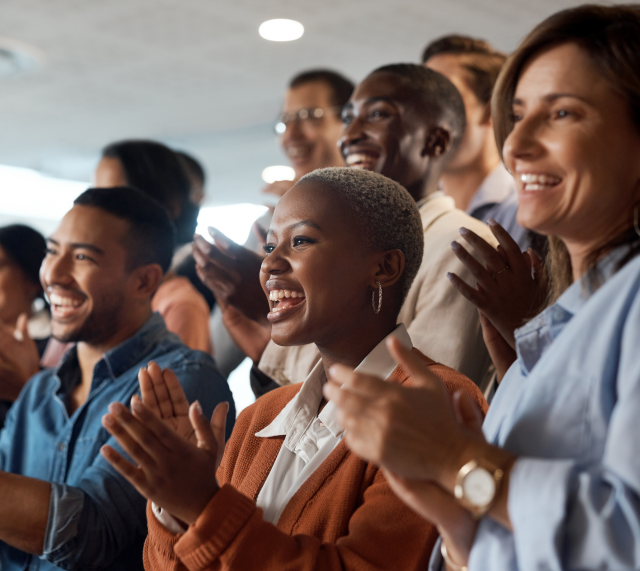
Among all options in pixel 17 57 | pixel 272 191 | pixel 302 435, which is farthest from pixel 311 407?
pixel 17 57

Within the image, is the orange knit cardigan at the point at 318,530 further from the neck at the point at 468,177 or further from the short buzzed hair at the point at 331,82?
the short buzzed hair at the point at 331,82

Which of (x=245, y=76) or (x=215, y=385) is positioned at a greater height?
(x=245, y=76)

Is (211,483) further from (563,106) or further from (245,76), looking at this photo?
(245,76)

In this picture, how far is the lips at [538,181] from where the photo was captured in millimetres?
969

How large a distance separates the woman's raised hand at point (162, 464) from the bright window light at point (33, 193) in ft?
27.2

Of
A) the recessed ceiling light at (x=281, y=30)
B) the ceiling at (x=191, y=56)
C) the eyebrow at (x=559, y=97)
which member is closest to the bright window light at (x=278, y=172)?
the ceiling at (x=191, y=56)

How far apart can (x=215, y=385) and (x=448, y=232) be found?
70cm

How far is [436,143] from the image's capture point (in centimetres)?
212

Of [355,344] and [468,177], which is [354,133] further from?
[355,344]

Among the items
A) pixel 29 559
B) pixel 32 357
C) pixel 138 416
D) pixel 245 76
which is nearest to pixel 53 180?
pixel 245 76

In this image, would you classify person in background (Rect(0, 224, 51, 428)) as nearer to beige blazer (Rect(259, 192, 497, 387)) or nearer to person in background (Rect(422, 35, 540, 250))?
beige blazer (Rect(259, 192, 497, 387))

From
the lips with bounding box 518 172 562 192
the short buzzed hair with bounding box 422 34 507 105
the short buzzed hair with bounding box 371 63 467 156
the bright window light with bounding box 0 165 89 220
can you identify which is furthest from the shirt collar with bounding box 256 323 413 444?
the bright window light with bounding box 0 165 89 220

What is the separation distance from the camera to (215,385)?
186cm

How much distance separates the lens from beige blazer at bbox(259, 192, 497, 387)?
66.2 inches
